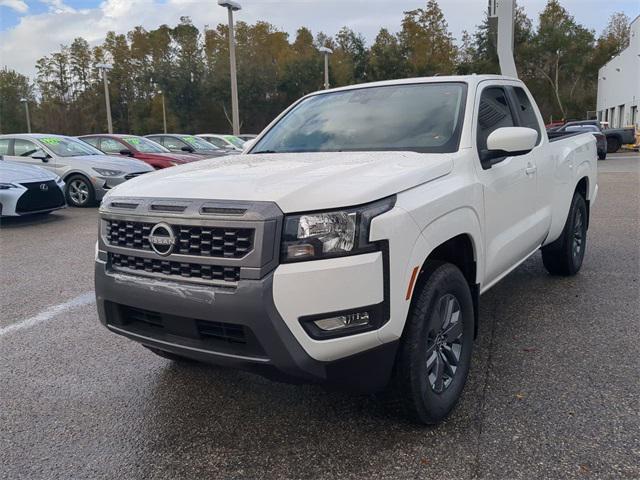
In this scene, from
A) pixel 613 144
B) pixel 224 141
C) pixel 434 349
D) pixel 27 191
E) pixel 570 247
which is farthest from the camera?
pixel 613 144

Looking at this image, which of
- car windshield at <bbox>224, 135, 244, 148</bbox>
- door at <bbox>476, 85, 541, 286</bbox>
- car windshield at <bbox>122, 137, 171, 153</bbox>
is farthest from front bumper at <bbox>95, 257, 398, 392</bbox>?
car windshield at <bbox>224, 135, 244, 148</bbox>

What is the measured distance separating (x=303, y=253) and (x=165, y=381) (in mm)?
1640

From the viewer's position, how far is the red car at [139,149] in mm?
13562

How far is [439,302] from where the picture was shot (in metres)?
2.83

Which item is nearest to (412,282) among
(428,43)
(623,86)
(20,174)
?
(20,174)

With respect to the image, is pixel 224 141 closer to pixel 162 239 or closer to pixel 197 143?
pixel 197 143

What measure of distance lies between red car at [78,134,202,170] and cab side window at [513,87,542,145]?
10.0m

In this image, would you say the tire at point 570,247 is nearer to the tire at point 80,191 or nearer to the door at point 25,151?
the tire at point 80,191

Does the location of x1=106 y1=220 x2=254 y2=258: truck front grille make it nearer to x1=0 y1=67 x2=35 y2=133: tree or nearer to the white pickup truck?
the white pickup truck

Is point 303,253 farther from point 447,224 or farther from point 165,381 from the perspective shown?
point 165,381

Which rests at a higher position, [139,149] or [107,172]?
[139,149]

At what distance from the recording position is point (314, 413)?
10.2 ft

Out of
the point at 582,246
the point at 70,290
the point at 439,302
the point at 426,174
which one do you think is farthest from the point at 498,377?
the point at 70,290

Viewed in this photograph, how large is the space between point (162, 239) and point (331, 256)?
2.60ft
